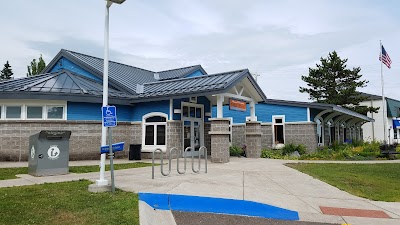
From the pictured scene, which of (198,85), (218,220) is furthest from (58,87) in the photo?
(218,220)

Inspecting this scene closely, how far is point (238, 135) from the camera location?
83.6 ft

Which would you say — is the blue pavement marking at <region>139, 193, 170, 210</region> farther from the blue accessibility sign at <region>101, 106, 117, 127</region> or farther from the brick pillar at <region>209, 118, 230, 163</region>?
the brick pillar at <region>209, 118, 230, 163</region>

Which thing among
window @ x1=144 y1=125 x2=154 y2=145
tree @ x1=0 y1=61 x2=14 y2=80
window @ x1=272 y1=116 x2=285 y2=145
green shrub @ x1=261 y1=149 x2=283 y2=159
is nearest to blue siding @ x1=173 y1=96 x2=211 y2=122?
window @ x1=144 y1=125 x2=154 y2=145

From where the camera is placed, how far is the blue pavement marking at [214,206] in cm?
663

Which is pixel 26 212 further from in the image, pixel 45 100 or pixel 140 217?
pixel 45 100

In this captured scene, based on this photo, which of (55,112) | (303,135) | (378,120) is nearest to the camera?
(55,112)

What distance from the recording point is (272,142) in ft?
74.0

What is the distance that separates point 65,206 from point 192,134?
12.9 m

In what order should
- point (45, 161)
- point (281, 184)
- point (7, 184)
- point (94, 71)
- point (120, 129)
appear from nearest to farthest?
point (7, 184), point (281, 184), point (45, 161), point (120, 129), point (94, 71)

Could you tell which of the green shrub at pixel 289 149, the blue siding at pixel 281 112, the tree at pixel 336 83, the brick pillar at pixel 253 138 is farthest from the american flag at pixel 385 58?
the brick pillar at pixel 253 138

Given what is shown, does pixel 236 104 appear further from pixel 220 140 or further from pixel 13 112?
pixel 13 112

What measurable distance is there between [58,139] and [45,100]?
675 centimetres

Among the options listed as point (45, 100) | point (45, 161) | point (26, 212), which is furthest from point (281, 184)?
point (45, 100)

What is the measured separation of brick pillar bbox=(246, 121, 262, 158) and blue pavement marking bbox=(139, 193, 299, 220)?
1253 centimetres
